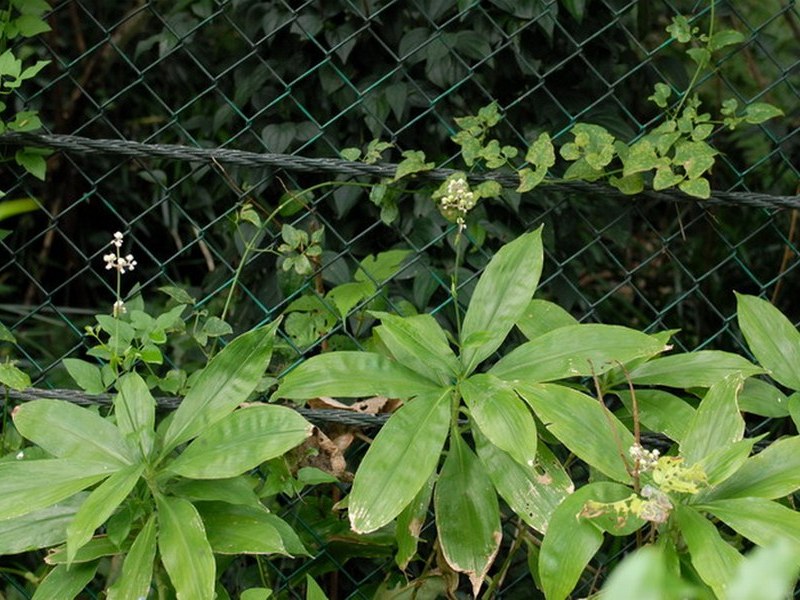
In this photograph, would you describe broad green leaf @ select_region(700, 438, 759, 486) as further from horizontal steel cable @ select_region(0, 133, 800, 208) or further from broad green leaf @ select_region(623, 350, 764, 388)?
horizontal steel cable @ select_region(0, 133, 800, 208)

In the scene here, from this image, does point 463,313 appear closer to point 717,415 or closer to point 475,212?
point 475,212

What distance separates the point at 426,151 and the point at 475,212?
0.69ft

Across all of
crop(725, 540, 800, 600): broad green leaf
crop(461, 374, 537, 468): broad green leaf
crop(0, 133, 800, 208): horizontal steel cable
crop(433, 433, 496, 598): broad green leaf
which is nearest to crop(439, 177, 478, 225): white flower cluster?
crop(0, 133, 800, 208): horizontal steel cable

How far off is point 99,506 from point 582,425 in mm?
794

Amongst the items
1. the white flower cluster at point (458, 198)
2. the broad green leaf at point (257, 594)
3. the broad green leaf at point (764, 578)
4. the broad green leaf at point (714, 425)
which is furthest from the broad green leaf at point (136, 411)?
the broad green leaf at point (764, 578)

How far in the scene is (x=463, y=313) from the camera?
257 cm

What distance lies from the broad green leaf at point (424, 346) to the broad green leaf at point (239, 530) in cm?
38

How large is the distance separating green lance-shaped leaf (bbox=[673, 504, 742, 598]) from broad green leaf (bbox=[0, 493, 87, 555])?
1.05 metres

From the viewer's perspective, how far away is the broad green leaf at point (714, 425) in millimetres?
1963

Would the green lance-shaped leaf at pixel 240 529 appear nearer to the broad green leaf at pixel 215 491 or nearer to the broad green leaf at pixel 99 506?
the broad green leaf at pixel 215 491

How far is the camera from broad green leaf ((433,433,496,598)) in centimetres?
205

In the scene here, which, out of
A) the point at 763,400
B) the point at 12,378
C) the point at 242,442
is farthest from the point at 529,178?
the point at 12,378

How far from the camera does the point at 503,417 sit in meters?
1.90

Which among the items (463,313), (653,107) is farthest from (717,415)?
(653,107)
